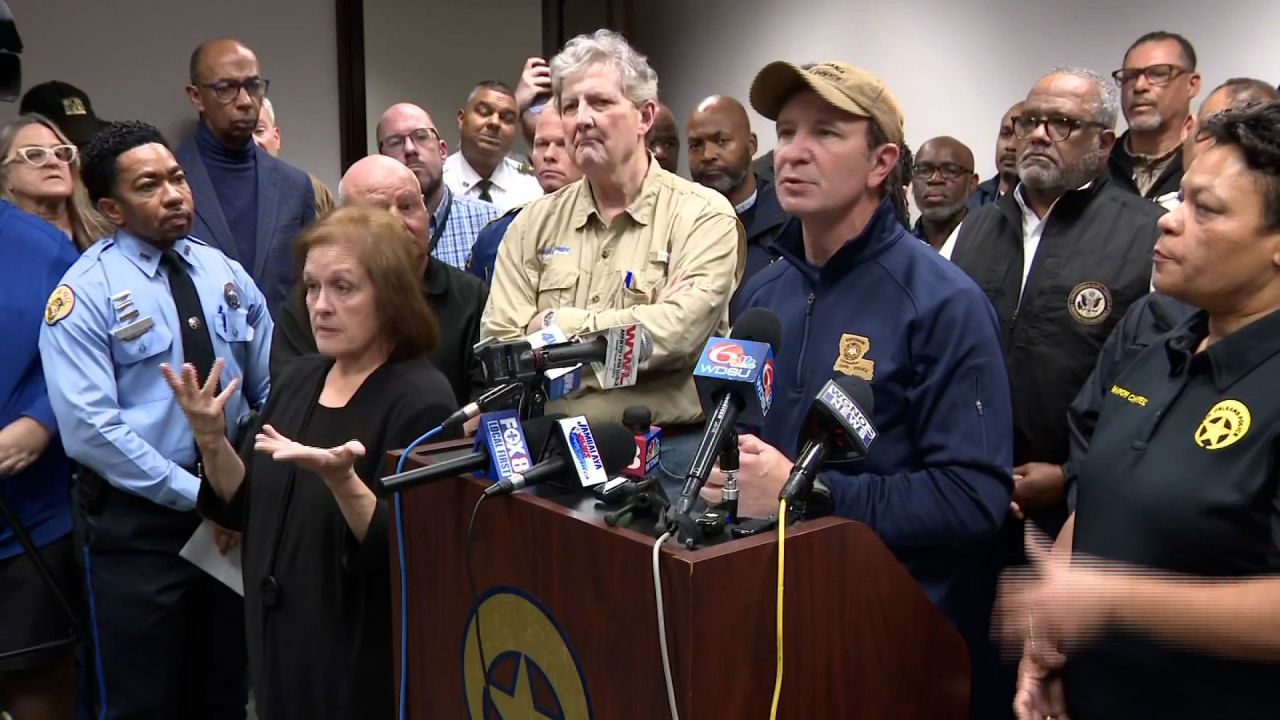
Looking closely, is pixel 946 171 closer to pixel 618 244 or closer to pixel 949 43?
pixel 949 43

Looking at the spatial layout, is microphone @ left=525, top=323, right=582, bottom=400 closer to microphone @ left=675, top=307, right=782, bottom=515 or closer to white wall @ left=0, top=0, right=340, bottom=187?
microphone @ left=675, top=307, right=782, bottom=515

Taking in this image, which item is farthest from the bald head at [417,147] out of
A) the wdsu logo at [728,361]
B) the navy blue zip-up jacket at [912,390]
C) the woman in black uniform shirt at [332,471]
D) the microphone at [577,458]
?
the wdsu logo at [728,361]

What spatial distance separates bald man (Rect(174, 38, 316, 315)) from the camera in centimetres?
333

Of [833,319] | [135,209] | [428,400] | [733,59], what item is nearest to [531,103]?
[135,209]

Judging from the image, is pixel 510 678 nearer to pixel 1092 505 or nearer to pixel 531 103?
pixel 1092 505

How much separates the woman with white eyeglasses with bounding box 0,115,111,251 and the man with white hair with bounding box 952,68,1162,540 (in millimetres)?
2436

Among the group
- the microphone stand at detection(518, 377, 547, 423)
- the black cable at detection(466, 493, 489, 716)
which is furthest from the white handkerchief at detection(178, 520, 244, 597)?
the microphone stand at detection(518, 377, 547, 423)

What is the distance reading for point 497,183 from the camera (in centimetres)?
440

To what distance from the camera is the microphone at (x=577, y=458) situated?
48.4 inches

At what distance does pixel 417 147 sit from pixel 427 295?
113 centimetres

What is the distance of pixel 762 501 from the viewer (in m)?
1.24

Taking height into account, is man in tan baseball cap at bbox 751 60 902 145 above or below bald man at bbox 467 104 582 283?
above

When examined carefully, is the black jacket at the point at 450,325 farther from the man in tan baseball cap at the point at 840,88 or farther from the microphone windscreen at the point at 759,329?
the microphone windscreen at the point at 759,329

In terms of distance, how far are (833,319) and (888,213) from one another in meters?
0.20
